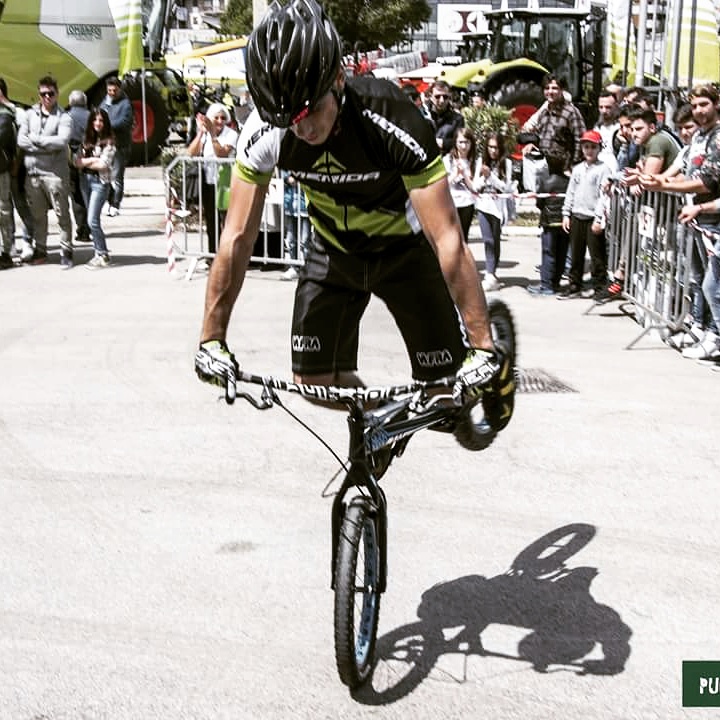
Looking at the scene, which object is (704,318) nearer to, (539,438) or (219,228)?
(539,438)

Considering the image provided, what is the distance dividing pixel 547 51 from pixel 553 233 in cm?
1375

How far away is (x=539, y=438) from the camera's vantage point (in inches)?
290

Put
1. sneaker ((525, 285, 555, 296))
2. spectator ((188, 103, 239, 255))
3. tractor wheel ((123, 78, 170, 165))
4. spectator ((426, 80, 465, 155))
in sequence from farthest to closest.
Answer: tractor wheel ((123, 78, 170, 165)), spectator ((426, 80, 465, 155)), spectator ((188, 103, 239, 255)), sneaker ((525, 285, 555, 296))

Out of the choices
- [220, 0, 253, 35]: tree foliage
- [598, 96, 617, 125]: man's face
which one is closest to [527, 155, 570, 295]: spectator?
[598, 96, 617, 125]: man's face

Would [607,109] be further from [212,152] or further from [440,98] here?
[212,152]

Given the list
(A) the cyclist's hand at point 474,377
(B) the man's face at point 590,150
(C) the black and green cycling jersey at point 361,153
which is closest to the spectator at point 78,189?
(B) the man's face at point 590,150

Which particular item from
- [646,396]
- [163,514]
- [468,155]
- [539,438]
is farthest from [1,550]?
[468,155]

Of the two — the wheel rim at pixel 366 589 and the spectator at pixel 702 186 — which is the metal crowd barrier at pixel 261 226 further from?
the wheel rim at pixel 366 589

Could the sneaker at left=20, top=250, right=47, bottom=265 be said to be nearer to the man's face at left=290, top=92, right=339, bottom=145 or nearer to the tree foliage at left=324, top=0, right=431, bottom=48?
the man's face at left=290, top=92, right=339, bottom=145

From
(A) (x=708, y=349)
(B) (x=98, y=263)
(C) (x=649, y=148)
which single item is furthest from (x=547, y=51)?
(A) (x=708, y=349)

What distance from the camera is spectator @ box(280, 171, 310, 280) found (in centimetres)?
1309

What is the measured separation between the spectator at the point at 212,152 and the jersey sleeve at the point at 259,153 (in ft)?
30.3

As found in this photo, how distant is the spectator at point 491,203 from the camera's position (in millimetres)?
12680

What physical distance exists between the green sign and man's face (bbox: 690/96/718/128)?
19.5 ft
